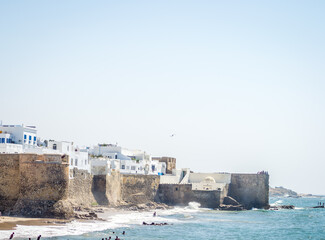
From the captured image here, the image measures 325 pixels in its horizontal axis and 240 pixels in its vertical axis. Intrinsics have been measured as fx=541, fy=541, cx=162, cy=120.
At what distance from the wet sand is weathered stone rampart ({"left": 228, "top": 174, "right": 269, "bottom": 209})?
123 feet

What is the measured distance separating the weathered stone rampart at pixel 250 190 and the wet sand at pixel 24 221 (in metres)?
37.4

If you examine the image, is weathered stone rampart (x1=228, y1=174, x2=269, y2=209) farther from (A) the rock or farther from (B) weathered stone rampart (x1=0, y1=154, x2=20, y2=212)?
(B) weathered stone rampart (x1=0, y1=154, x2=20, y2=212)

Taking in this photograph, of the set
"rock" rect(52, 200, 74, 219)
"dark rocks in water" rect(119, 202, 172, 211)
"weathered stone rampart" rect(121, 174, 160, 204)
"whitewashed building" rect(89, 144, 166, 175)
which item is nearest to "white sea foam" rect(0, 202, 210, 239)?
"rock" rect(52, 200, 74, 219)

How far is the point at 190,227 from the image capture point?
54125 millimetres

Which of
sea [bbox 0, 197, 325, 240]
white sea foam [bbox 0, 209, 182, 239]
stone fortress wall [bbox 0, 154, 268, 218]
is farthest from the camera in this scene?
stone fortress wall [bbox 0, 154, 268, 218]

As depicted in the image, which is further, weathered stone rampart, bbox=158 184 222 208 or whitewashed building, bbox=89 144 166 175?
weathered stone rampart, bbox=158 184 222 208

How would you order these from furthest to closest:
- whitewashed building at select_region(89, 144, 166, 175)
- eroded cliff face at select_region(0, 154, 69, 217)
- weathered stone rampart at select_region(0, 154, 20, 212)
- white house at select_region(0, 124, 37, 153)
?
whitewashed building at select_region(89, 144, 166, 175), white house at select_region(0, 124, 37, 153), weathered stone rampart at select_region(0, 154, 20, 212), eroded cliff face at select_region(0, 154, 69, 217)

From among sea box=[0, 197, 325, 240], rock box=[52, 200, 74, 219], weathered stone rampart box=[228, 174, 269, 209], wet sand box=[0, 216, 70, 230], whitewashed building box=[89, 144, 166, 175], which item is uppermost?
whitewashed building box=[89, 144, 166, 175]

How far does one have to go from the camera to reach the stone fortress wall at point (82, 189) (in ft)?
162

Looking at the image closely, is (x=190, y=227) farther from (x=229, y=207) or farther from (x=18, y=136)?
(x=229, y=207)

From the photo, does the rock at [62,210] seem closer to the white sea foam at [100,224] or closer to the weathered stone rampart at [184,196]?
the white sea foam at [100,224]

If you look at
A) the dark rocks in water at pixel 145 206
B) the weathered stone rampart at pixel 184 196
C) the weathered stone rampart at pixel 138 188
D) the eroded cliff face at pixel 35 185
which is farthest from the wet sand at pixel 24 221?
the weathered stone rampart at pixel 184 196

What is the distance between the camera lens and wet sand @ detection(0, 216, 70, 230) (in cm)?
4396

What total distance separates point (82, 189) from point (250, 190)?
1159 inches
